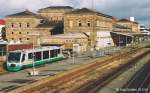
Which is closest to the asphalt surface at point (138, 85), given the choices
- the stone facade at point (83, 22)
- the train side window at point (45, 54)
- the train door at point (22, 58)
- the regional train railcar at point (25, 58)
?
the regional train railcar at point (25, 58)

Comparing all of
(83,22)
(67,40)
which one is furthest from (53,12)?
(67,40)

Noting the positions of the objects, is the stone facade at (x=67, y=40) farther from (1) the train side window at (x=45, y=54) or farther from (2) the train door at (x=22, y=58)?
(2) the train door at (x=22, y=58)

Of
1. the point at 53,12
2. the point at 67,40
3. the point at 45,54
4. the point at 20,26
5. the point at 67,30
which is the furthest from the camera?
the point at 53,12

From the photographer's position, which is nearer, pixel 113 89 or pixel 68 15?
pixel 113 89

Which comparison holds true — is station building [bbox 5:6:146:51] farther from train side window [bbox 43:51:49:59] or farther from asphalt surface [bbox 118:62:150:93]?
asphalt surface [bbox 118:62:150:93]

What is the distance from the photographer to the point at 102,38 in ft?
340

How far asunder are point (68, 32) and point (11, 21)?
1770 centimetres

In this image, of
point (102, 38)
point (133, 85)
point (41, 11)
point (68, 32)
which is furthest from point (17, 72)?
point (41, 11)

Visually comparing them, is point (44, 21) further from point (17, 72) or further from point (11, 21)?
point (17, 72)

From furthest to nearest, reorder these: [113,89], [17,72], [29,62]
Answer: [29,62] → [17,72] → [113,89]

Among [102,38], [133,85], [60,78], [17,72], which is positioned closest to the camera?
[133,85]

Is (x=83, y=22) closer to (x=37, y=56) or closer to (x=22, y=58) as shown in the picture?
(x=37, y=56)

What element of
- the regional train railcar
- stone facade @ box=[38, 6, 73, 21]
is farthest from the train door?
stone facade @ box=[38, 6, 73, 21]

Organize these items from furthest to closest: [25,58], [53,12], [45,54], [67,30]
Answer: [53,12]
[67,30]
[45,54]
[25,58]
